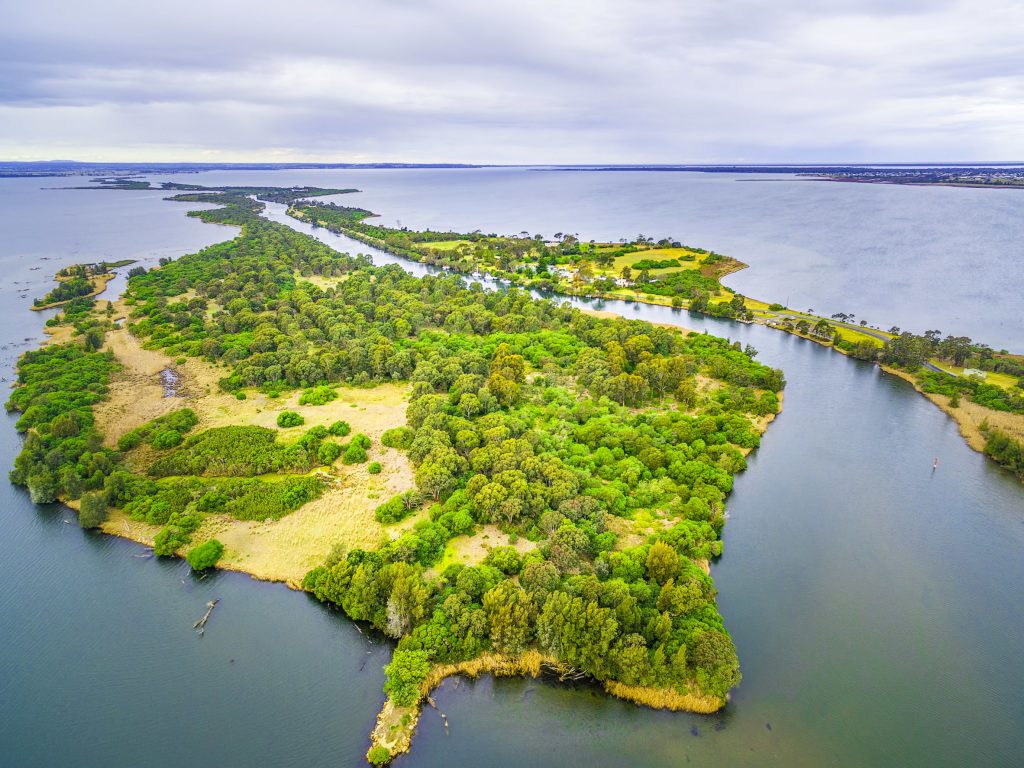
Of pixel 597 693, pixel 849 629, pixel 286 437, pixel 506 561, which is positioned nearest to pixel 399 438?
pixel 286 437

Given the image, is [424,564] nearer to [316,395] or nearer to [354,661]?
[354,661]

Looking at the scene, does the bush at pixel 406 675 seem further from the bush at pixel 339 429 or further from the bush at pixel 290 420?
the bush at pixel 290 420

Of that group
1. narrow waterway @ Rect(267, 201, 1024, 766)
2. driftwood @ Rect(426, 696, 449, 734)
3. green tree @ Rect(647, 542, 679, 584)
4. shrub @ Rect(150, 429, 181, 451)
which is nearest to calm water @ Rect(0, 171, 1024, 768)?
narrow waterway @ Rect(267, 201, 1024, 766)

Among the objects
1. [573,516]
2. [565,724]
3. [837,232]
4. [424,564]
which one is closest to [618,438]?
[573,516]

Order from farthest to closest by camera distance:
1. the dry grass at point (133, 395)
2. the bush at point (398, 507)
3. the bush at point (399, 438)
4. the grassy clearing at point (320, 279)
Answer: the grassy clearing at point (320, 279), the dry grass at point (133, 395), the bush at point (399, 438), the bush at point (398, 507)

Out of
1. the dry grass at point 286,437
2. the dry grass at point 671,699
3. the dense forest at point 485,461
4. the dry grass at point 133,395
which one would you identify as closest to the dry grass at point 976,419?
the dense forest at point 485,461

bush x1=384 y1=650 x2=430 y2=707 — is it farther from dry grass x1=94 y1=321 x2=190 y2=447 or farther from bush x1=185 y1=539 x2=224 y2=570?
dry grass x1=94 y1=321 x2=190 y2=447
